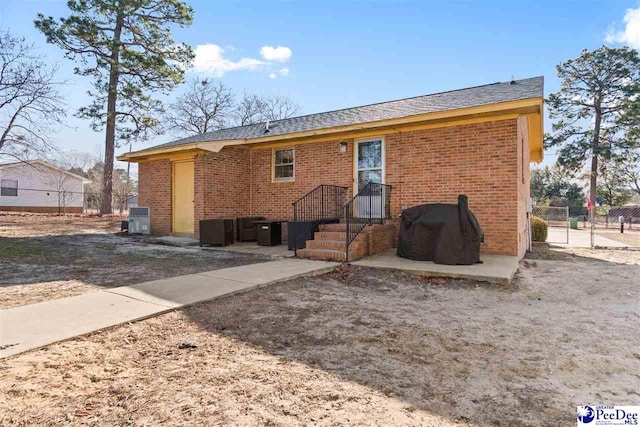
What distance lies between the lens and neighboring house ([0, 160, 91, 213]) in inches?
1033

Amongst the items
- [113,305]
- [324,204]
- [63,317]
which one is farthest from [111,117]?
[63,317]

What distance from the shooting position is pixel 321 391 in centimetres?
215

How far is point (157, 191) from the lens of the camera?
1134 centimetres

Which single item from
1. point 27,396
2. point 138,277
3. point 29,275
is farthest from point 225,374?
point 29,275

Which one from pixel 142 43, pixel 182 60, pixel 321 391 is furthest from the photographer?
pixel 182 60

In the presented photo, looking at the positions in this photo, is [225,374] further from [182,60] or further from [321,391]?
[182,60]

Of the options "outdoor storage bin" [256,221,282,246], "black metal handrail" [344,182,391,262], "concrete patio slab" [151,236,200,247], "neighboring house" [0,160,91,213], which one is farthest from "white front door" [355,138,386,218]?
"neighboring house" [0,160,91,213]

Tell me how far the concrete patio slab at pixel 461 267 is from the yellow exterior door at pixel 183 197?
631 cm

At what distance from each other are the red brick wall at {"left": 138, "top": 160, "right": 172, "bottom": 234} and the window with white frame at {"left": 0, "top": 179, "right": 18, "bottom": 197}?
2219 centimetres

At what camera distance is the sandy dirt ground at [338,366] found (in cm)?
193

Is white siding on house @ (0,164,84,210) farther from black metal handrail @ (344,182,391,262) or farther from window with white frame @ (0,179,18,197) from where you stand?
→ black metal handrail @ (344,182,391,262)

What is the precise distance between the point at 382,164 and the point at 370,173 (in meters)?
0.39

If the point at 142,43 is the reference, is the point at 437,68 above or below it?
below

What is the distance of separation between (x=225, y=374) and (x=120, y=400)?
62 cm
